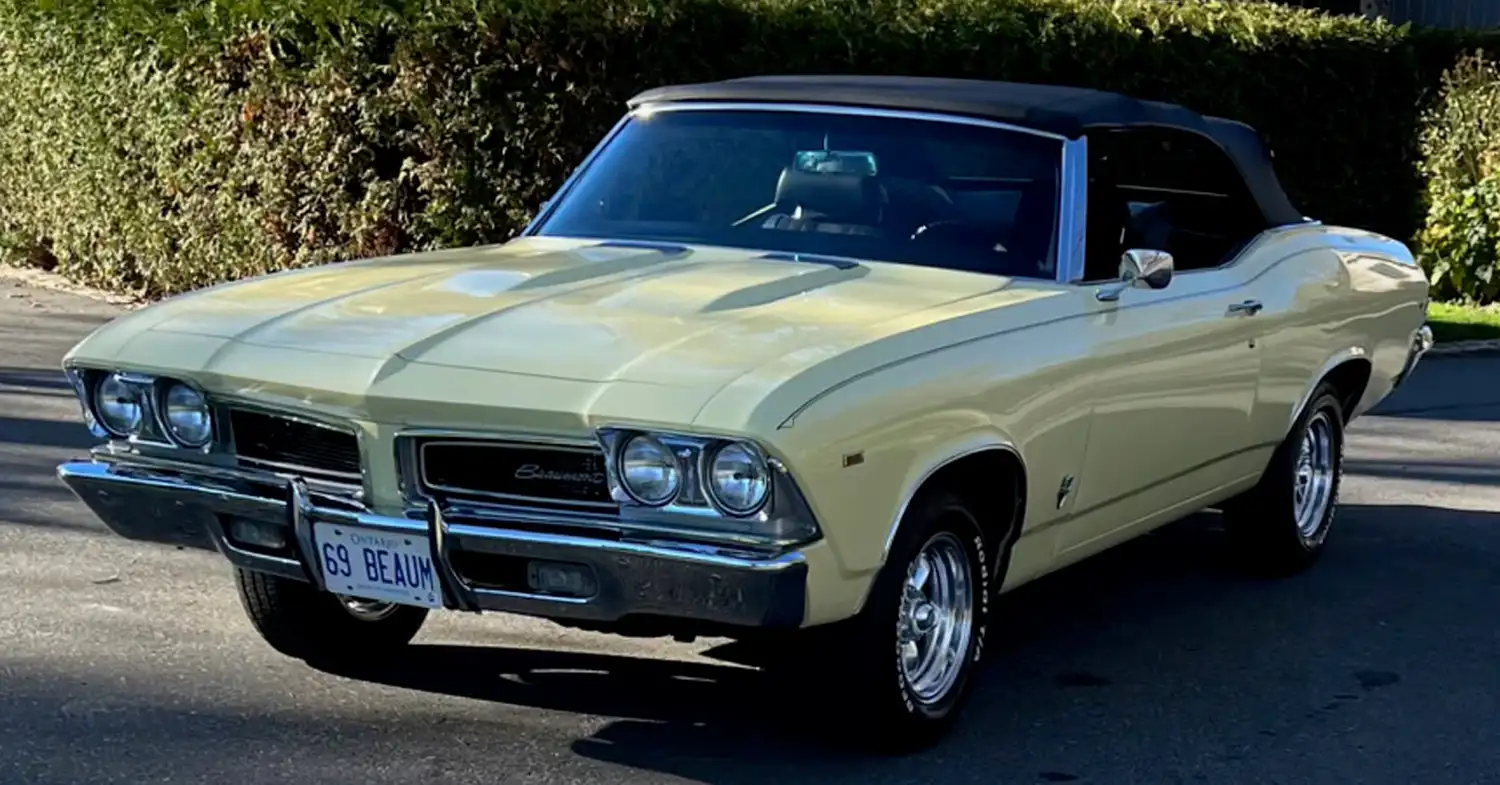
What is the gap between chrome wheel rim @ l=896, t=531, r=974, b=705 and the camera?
5098 millimetres

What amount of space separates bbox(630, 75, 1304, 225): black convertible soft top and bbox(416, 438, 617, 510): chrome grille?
1.98 metres

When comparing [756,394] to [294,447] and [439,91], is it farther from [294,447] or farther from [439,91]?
[439,91]

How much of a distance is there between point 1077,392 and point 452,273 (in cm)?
170

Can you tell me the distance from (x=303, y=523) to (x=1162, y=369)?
254 centimetres

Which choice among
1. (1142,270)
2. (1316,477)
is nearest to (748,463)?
(1142,270)

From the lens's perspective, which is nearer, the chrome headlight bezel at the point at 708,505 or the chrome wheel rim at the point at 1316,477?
the chrome headlight bezel at the point at 708,505

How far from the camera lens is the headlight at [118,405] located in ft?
16.6

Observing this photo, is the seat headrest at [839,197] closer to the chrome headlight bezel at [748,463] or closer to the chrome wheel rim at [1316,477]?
the chrome headlight bezel at [748,463]

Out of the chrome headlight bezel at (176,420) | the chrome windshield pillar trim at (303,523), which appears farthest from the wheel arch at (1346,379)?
the chrome headlight bezel at (176,420)

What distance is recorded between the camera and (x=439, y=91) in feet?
39.3

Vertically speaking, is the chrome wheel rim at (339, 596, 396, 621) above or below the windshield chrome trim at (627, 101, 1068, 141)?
below

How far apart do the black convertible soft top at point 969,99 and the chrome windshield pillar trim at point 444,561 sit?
216cm

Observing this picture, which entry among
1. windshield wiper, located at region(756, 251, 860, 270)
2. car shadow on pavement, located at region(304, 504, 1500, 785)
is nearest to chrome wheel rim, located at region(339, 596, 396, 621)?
car shadow on pavement, located at region(304, 504, 1500, 785)

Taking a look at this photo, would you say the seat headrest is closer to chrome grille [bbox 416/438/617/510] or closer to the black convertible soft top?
the black convertible soft top
